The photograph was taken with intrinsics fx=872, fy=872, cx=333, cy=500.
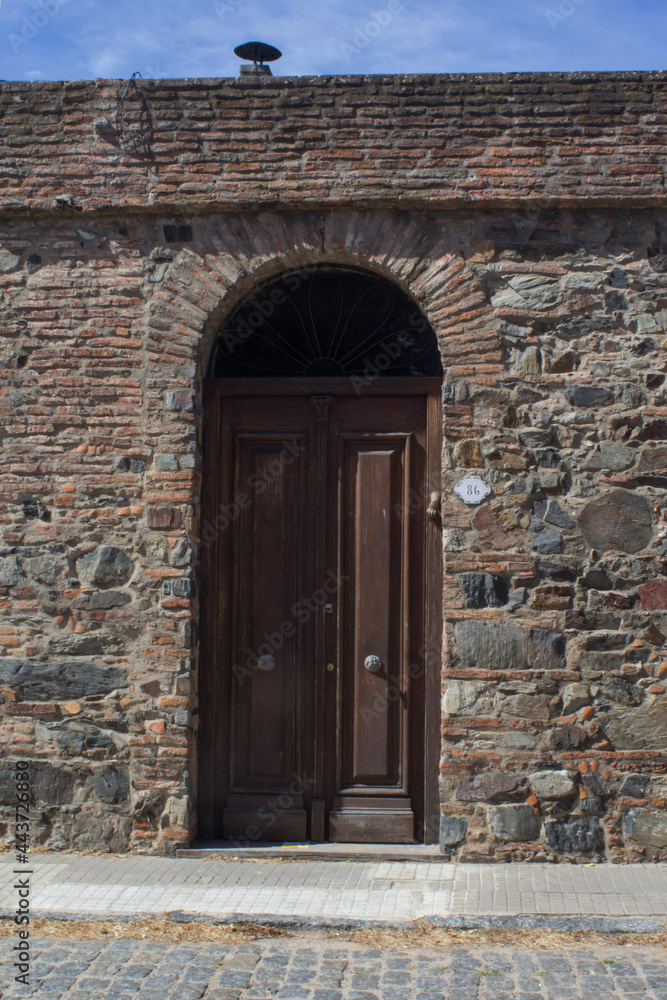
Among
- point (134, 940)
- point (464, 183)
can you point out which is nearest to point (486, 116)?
point (464, 183)

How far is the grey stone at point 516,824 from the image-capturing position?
476 centimetres

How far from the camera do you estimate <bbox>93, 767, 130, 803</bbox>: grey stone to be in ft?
16.2

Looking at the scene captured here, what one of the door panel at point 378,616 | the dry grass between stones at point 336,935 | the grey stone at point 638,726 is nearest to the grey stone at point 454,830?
the door panel at point 378,616

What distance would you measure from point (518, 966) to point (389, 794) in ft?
4.84

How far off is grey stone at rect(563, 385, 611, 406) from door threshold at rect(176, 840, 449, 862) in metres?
2.64

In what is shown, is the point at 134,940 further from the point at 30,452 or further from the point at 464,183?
the point at 464,183

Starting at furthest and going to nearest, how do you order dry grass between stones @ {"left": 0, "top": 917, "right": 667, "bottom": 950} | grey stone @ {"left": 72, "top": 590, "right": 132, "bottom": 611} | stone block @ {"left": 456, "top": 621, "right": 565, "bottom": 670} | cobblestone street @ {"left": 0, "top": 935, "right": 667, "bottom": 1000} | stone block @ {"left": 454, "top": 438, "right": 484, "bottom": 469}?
1. grey stone @ {"left": 72, "top": 590, "right": 132, "bottom": 611}
2. stone block @ {"left": 454, "top": 438, "right": 484, "bottom": 469}
3. stone block @ {"left": 456, "top": 621, "right": 565, "bottom": 670}
4. dry grass between stones @ {"left": 0, "top": 917, "right": 667, "bottom": 950}
5. cobblestone street @ {"left": 0, "top": 935, "right": 667, "bottom": 1000}

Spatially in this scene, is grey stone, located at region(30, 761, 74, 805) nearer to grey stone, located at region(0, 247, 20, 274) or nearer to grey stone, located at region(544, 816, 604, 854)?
grey stone, located at region(544, 816, 604, 854)

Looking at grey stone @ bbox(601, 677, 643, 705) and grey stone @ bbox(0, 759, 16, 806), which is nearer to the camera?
grey stone @ bbox(601, 677, 643, 705)

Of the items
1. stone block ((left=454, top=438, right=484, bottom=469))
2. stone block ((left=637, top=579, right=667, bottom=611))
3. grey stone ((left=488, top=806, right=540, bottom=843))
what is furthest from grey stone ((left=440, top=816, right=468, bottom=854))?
stone block ((left=454, top=438, right=484, bottom=469))

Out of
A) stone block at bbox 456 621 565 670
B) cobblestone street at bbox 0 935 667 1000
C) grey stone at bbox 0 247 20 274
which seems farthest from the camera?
grey stone at bbox 0 247 20 274

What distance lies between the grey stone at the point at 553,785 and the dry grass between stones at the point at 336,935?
0.89 meters

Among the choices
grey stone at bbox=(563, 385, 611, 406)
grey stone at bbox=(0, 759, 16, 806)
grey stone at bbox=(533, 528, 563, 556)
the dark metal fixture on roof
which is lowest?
grey stone at bbox=(0, 759, 16, 806)

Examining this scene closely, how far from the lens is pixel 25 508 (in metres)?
5.11
